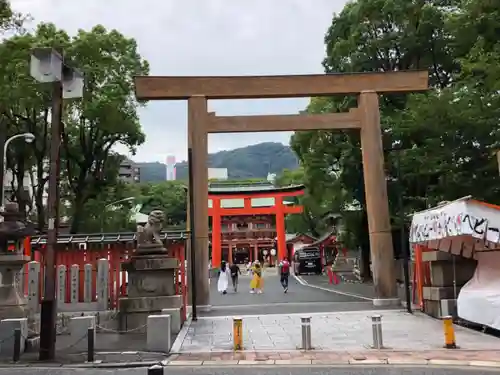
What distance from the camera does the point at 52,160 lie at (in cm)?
1111

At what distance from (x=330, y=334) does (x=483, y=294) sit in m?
3.60

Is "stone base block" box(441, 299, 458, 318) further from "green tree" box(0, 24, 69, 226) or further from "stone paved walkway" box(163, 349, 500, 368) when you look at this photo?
"green tree" box(0, 24, 69, 226)

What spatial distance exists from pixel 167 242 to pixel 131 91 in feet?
48.3

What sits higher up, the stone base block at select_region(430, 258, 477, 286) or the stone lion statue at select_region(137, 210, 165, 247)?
the stone lion statue at select_region(137, 210, 165, 247)

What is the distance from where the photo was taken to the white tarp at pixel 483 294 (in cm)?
1156

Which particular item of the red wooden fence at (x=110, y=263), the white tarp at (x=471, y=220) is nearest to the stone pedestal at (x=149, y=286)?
the red wooden fence at (x=110, y=263)

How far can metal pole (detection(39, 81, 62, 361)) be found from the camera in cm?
1021

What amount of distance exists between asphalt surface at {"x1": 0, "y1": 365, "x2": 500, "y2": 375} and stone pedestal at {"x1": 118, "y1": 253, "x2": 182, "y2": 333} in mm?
4910

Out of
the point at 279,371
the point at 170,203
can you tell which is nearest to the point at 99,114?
the point at 279,371

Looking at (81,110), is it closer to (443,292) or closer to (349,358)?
(443,292)

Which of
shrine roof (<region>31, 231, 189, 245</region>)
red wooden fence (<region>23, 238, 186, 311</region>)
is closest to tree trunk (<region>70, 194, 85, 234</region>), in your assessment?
shrine roof (<region>31, 231, 189, 245</region>)

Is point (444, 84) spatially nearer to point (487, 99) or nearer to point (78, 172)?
point (487, 99)

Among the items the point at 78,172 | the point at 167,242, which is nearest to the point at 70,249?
the point at 167,242

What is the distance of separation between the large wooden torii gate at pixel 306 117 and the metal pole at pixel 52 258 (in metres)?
7.65
